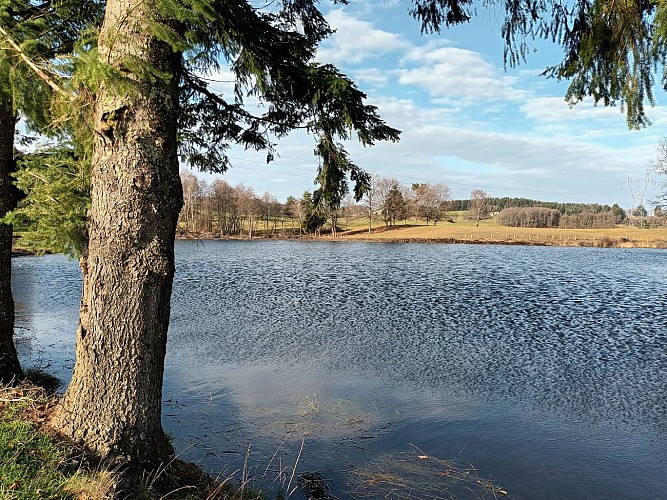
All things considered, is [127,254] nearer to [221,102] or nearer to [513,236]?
[221,102]

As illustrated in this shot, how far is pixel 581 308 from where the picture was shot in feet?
62.9

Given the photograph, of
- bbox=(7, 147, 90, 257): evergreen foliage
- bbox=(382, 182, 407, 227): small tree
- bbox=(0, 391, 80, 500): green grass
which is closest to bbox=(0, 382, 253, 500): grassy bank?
bbox=(0, 391, 80, 500): green grass

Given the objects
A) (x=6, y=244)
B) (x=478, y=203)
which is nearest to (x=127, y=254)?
(x=6, y=244)

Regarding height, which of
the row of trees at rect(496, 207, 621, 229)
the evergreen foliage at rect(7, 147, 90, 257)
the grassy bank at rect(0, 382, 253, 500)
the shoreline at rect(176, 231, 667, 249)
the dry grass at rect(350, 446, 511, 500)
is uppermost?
the row of trees at rect(496, 207, 621, 229)

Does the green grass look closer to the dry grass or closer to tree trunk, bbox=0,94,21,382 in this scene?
tree trunk, bbox=0,94,21,382

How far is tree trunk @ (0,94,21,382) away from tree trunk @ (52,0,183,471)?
3040 millimetres

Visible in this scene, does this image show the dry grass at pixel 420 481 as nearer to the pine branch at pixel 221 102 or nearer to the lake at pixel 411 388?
the lake at pixel 411 388

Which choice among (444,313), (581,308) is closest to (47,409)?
(444,313)

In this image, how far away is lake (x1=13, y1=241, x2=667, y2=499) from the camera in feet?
21.4

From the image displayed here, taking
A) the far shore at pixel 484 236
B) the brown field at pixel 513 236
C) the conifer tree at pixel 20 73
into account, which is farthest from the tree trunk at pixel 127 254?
the brown field at pixel 513 236

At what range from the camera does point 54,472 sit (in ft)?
11.3

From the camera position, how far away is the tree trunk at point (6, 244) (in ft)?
20.3

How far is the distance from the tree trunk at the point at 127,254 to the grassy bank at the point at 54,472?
183mm

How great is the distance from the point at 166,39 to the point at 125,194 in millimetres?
1247
